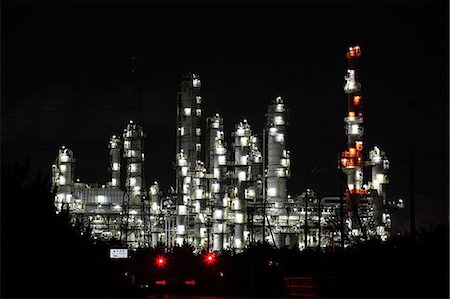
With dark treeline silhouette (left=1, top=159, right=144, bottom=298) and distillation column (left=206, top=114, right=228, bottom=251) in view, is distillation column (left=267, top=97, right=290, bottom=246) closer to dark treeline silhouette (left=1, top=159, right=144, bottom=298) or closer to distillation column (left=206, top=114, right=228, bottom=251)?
distillation column (left=206, top=114, right=228, bottom=251)

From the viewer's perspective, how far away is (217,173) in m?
102

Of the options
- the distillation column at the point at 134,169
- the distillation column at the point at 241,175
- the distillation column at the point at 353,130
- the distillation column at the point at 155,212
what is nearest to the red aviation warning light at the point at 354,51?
the distillation column at the point at 353,130

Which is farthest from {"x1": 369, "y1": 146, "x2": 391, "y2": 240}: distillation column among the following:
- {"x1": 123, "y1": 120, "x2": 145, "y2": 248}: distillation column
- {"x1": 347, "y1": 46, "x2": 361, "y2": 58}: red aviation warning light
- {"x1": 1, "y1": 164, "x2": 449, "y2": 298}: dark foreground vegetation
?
{"x1": 1, "y1": 164, "x2": 449, "y2": 298}: dark foreground vegetation

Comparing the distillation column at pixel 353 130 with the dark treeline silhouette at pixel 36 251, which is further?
the distillation column at pixel 353 130

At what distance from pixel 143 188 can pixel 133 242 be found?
28.1 ft

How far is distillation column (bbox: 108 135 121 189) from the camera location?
113875 millimetres

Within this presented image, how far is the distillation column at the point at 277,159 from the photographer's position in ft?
305

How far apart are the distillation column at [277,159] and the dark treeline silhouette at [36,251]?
52.7m

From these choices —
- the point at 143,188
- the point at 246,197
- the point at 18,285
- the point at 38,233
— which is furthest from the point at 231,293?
the point at 143,188

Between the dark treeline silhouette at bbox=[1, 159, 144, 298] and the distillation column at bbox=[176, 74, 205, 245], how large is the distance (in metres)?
62.1

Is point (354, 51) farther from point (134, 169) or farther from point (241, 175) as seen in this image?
point (134, 169)

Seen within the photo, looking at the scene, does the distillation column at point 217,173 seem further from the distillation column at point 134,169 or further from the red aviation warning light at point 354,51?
the red aviation warning light at point 354,51

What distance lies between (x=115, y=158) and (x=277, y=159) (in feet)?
97.0

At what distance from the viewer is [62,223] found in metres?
41.4
